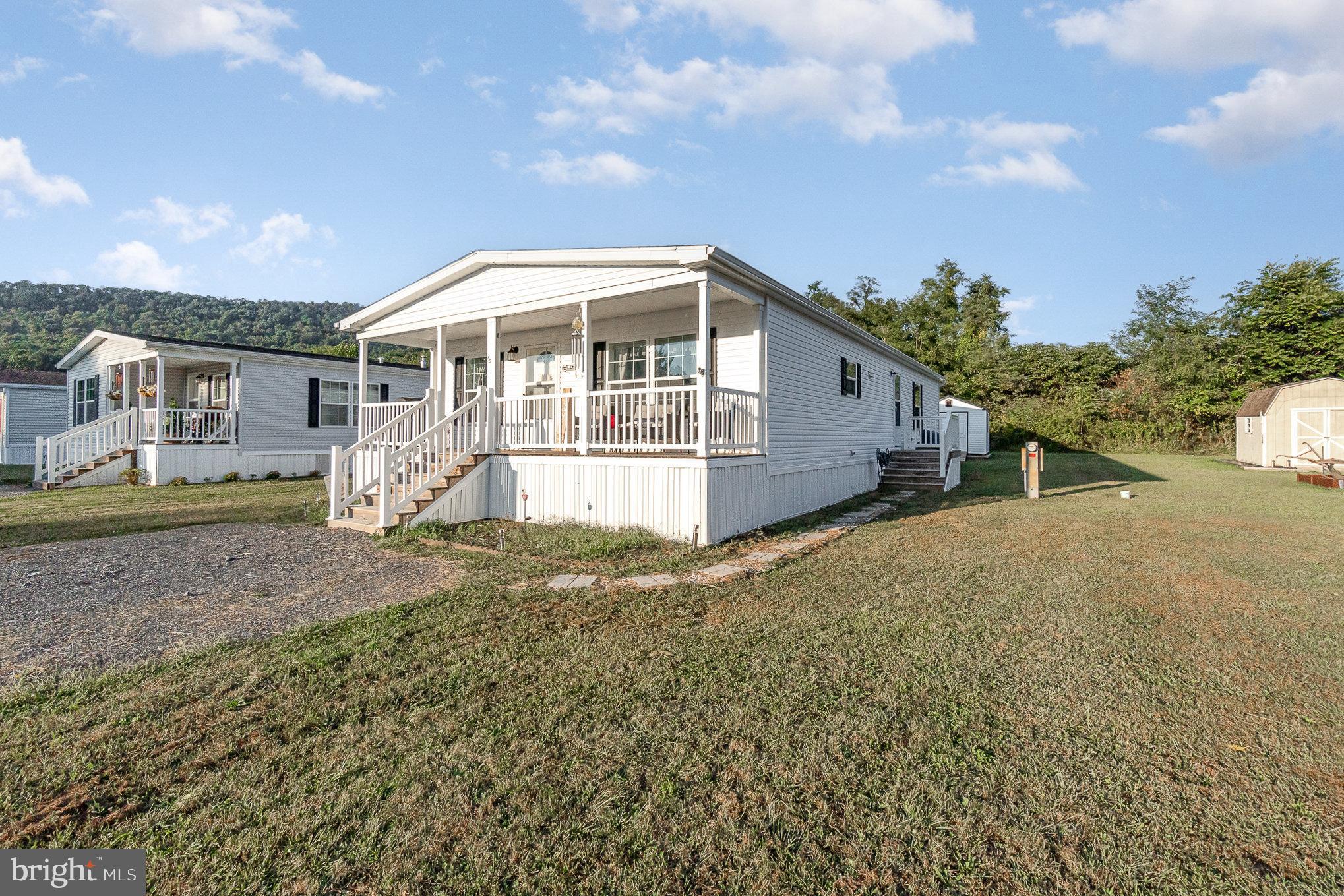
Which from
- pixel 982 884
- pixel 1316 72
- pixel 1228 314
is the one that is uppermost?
pixel 1316 72

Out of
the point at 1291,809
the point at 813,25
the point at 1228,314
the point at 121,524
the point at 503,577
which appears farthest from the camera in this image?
the point at 1228,314

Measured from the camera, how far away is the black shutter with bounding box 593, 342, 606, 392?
10586 millimetres

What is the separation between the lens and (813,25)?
32.6 feet

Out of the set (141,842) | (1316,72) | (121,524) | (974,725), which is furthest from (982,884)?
(1316,72)

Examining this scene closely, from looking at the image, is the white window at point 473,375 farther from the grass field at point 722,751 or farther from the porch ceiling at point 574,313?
the grass field at point 722,751

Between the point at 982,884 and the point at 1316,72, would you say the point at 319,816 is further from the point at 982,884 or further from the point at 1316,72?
the point at 1316,72

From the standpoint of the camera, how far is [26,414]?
21.1m

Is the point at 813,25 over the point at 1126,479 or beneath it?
over

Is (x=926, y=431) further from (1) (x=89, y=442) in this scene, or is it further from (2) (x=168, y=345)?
(1) (x=89, y=442)

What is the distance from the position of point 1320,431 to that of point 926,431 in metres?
11.2

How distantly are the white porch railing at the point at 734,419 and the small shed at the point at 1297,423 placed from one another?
1987cm

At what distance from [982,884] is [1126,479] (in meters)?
17.6

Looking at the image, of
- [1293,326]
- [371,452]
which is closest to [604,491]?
[371,452]

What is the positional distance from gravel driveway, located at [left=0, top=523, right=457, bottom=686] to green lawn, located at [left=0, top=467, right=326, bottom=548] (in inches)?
42.0
